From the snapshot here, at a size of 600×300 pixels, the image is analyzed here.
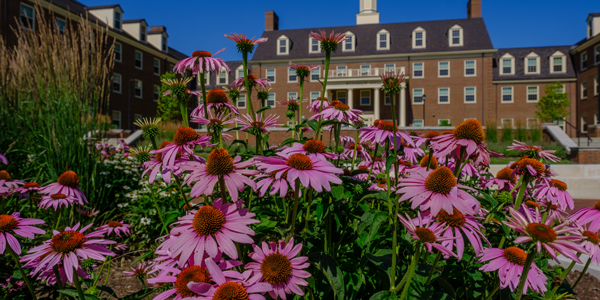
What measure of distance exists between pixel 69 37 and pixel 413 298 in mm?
5006

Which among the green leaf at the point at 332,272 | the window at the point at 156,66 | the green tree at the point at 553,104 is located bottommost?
the green leaf at the point at 332,272

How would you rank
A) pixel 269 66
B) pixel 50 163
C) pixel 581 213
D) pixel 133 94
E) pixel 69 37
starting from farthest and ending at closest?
pixel 269 66, pixel 133 94, pixel 69 37, pixel 50 163, pixel 581 213

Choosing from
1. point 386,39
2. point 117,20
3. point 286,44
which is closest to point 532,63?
point 386,39

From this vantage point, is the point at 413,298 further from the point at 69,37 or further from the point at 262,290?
the point at 69,37

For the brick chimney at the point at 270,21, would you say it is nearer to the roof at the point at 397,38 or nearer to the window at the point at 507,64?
the roof at the point at 397,38

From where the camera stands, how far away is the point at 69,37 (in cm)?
434

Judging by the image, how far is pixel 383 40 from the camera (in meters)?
29.0

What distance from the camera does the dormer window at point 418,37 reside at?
28344 millimetres

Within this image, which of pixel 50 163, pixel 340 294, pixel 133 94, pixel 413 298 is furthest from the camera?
pixel 133 94

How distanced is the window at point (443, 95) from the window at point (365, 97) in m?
5.64

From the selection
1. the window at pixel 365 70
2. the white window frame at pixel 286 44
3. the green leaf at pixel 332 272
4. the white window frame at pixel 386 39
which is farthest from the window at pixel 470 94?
the green leaf at pixel 332 272

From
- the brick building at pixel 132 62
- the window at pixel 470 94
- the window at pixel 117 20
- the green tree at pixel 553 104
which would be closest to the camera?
the green tree at pixel 553 104

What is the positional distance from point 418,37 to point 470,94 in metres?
6.42

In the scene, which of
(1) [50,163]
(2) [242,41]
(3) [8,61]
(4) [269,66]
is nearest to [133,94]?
(4) [269,66]
